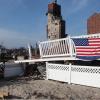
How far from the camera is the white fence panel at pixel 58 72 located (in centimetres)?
1171

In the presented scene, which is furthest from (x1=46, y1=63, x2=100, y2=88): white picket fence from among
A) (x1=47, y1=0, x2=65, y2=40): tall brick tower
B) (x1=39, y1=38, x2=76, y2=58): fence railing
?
(x1=47, y1=0, x2=65, y2=40): tall brick tower

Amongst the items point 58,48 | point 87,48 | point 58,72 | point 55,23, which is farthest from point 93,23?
point 87,48

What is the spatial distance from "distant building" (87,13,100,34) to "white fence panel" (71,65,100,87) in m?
7.91

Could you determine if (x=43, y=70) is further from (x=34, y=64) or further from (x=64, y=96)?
(x=64, y=96)

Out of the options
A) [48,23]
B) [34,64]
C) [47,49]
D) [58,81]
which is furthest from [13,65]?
[48,23]

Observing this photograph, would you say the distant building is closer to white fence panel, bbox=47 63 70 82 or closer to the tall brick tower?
the tall brick tower

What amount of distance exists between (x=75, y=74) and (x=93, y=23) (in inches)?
336

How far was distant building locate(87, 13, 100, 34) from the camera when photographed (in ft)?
59.9

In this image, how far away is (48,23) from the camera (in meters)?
19.2

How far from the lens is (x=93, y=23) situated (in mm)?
18672

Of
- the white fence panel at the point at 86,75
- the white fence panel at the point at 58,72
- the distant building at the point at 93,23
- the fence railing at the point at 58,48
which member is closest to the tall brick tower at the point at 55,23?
the distant building at the point at 93,23

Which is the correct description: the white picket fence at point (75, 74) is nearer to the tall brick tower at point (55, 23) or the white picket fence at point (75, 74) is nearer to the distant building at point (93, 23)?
the tall brick tower at point (55, 23)

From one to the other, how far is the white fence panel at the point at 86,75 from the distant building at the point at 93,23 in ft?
26.0

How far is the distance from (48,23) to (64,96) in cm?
1121
